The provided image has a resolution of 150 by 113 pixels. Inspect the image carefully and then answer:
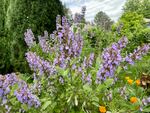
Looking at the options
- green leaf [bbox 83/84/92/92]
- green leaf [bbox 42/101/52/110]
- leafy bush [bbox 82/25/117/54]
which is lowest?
green leaf [bbox 42/101/52/110]

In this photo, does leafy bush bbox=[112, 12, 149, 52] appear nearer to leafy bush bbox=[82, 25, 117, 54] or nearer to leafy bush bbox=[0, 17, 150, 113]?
leafy bush bbox=[82, 25, 117, 54]

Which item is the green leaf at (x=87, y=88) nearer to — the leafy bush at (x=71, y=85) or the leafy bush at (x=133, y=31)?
the leafy bush at (x=71, y=85)

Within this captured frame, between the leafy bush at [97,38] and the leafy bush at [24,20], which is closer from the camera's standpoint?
the leafy bush at [97,38]

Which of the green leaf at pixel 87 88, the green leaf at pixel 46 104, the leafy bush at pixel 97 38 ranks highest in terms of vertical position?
the leafy bush at pixel 97 38

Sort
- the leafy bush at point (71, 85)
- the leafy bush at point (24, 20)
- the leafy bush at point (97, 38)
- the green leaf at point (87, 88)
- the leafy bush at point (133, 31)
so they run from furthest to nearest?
the leafy bush at point (133, 31), the leafy bush at point (24, 20), the leafy bush at point (97, 38), the green leaf at point (87, 88), the leafy bush at point (71, 85)

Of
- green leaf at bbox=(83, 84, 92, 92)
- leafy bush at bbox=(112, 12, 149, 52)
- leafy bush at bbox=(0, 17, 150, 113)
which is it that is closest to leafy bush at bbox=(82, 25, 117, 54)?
leafy bush at bbox=(112, 12, 149, 52)

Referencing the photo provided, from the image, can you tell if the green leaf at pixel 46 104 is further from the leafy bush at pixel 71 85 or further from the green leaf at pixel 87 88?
the green leaf at pixel 87 88

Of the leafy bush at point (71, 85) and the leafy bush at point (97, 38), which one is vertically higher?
the leafy bush at point (97, 38)

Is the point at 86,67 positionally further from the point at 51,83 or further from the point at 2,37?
the point at 2,37

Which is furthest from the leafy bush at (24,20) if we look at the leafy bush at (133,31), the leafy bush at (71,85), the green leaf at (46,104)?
the green leaf at (46,104)

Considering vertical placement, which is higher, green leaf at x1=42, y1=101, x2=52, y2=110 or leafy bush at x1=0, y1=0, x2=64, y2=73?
leafy bush at x1=0, y1=0, x2=64, y2=73

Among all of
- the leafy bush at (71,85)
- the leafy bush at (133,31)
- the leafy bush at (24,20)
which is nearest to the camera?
the leafy bush at (71,85)

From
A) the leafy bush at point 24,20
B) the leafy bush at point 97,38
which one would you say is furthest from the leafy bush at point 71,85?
the leafy bush at point 24,20

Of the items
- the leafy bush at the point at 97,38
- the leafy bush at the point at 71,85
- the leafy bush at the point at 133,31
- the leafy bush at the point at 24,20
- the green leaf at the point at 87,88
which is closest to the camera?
the leafy bush at the point at 71,85
